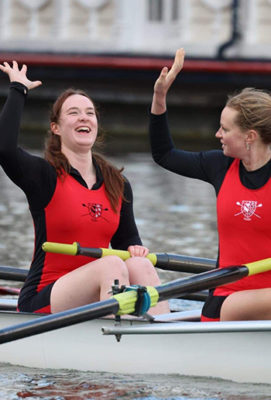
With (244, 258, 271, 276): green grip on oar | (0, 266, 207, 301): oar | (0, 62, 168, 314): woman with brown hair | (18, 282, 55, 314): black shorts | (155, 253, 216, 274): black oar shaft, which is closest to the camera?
(244, 258, 271, 276): green grip on oar

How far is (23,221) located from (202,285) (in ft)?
20.6

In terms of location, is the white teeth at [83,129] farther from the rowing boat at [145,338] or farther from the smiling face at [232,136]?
the smiling face at [232,136]

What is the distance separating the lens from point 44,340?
20.8ft

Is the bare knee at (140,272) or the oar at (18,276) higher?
the bare knee at (140,272)

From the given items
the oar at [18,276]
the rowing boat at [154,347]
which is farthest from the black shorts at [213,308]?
the oar at [18,276]

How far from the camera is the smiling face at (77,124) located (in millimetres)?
6453

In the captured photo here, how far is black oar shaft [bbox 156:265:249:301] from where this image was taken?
586 cm

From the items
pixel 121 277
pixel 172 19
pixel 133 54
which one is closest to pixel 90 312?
pixel 121 277

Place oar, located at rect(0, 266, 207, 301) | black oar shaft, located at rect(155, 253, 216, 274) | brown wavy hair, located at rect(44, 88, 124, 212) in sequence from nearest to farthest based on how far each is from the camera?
brown wavy hair, located at rect(44, 88, 124, 212), black oar shaft, located at rect(155, 253, 216, 274), oar, located at rect(0, 266, 207, 301)

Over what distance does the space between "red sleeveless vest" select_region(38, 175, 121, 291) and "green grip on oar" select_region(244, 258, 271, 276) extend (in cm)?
91

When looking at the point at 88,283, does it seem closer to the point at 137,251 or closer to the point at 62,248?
the point at 62,248

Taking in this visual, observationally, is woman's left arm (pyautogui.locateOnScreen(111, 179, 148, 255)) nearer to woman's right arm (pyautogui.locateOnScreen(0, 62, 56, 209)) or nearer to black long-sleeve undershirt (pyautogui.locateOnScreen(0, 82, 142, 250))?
black long-sleeve undershirt (pyautogui.locateOnScreen(0, 82, 142, 250))

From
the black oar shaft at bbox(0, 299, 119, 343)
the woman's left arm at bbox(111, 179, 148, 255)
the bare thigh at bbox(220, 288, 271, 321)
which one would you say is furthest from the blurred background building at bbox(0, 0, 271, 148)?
the black oar shaft at bbox(0, 299, 119, 343)

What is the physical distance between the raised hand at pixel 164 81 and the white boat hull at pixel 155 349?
1072mm
